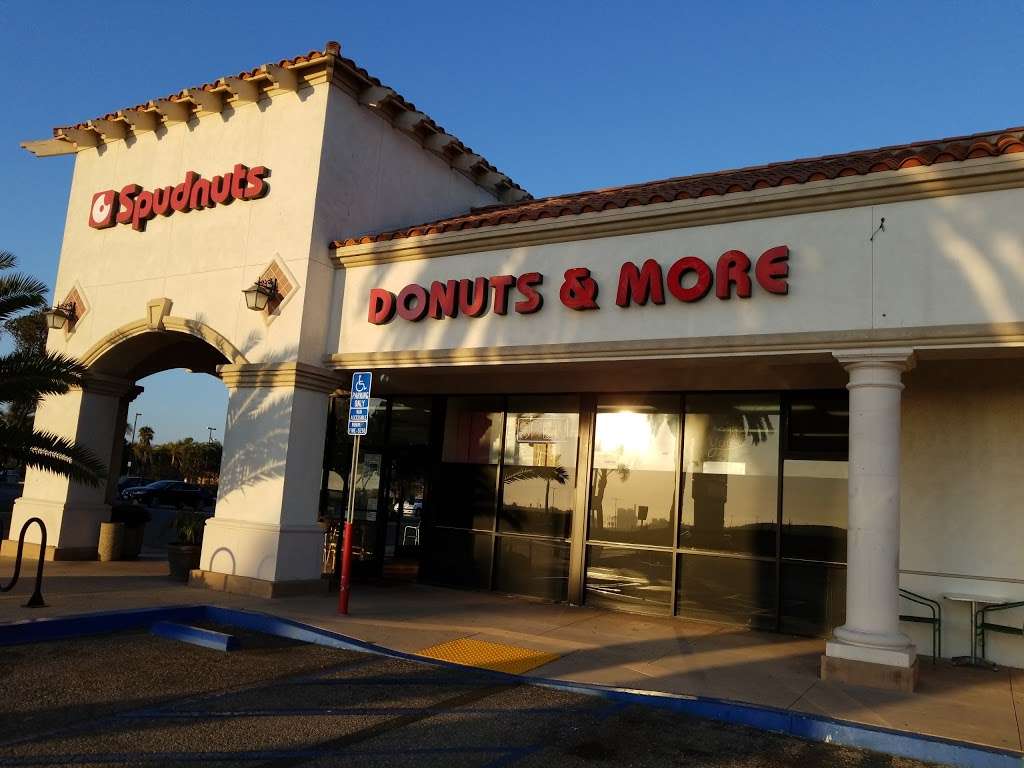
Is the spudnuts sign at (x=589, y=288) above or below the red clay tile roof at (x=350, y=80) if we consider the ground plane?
below

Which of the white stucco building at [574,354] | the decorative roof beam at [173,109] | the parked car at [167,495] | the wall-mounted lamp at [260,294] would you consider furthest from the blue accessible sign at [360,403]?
the parked car at [167,495]

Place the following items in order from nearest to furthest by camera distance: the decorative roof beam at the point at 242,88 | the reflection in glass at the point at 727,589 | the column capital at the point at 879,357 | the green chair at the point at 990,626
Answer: the column capital at the point at 879,357 → the green chair at the point at 990,626 → the reflection in glass at the point at 727,589 → the decorative roof beam at the point at 242,88

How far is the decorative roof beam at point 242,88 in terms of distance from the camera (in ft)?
41.7

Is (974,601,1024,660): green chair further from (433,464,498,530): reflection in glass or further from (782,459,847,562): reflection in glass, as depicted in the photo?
(433,464,498,530): reflection in glass

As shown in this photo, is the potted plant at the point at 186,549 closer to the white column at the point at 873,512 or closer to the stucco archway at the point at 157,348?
the stucco archway at the point at 157,348

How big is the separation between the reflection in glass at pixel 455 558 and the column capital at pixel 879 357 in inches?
268

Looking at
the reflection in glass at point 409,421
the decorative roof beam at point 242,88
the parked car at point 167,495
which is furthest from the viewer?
the parked car at point 167,495

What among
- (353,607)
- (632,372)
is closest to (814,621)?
(632,372)

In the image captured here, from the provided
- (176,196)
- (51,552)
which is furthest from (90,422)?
(176,196)

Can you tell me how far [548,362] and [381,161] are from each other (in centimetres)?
540

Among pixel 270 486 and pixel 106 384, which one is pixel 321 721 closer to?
pixel 270 486

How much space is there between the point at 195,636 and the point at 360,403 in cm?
335

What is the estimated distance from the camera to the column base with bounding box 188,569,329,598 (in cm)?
1112

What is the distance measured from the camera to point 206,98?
1320 centimetres
